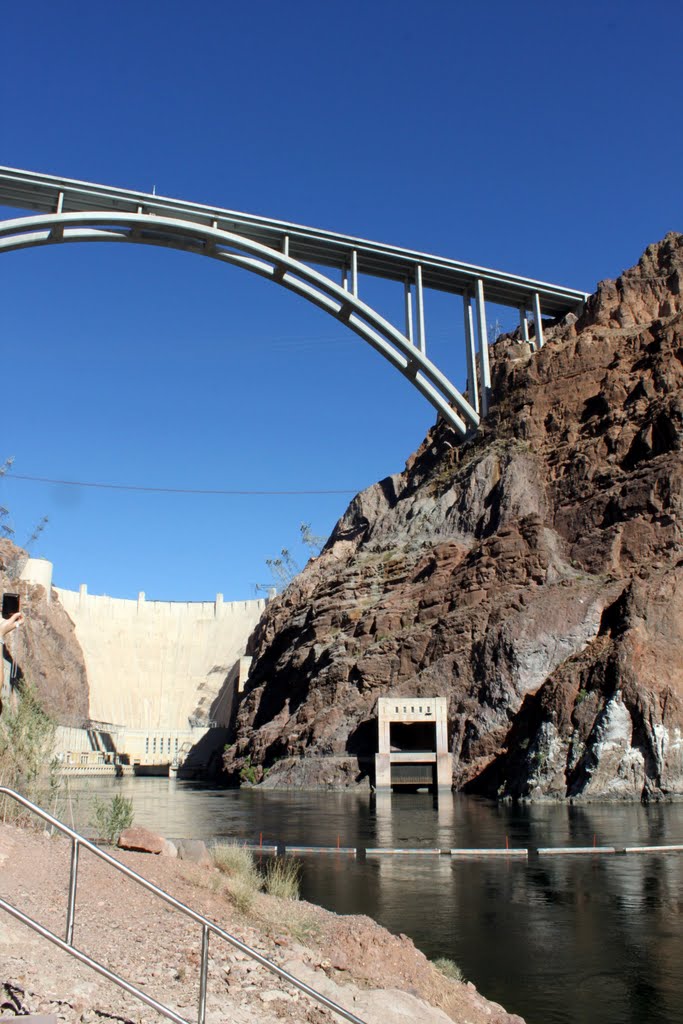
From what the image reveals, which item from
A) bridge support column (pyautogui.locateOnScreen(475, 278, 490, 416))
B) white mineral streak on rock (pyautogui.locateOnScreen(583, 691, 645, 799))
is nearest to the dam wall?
bridge support column (pyautogui.locateOnScreen(475, 278, 490, 416))

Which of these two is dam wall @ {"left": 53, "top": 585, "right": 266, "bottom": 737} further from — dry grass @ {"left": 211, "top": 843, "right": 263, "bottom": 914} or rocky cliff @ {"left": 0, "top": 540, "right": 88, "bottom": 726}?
dry grass @ {"left": 211, "top": 843, "right": 263, "bottom": 914}

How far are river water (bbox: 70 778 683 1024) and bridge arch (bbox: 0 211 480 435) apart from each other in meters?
28.4

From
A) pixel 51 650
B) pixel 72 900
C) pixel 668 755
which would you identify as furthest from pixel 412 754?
pixel 51 650

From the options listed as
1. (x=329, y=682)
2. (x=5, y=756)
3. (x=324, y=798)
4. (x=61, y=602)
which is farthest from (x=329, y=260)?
(x=61, y=602)

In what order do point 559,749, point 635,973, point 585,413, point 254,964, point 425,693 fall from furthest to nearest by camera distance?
point 585,413 → point 425,693 → point 559,749 → point 635,973 → point 254,964

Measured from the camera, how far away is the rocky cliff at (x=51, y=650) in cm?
8862

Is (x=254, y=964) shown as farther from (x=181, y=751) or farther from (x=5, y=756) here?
(x=181, y=751)

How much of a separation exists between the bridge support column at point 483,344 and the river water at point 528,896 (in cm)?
3340

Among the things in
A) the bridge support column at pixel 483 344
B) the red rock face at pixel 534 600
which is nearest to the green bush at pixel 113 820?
the red rock face at pixel 534 600

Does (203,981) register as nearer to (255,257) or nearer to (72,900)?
(72,900)

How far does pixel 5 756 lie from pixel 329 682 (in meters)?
33.7

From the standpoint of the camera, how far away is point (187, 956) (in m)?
6.86

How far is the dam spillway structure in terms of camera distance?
36656 mm

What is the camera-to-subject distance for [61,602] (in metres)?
112
